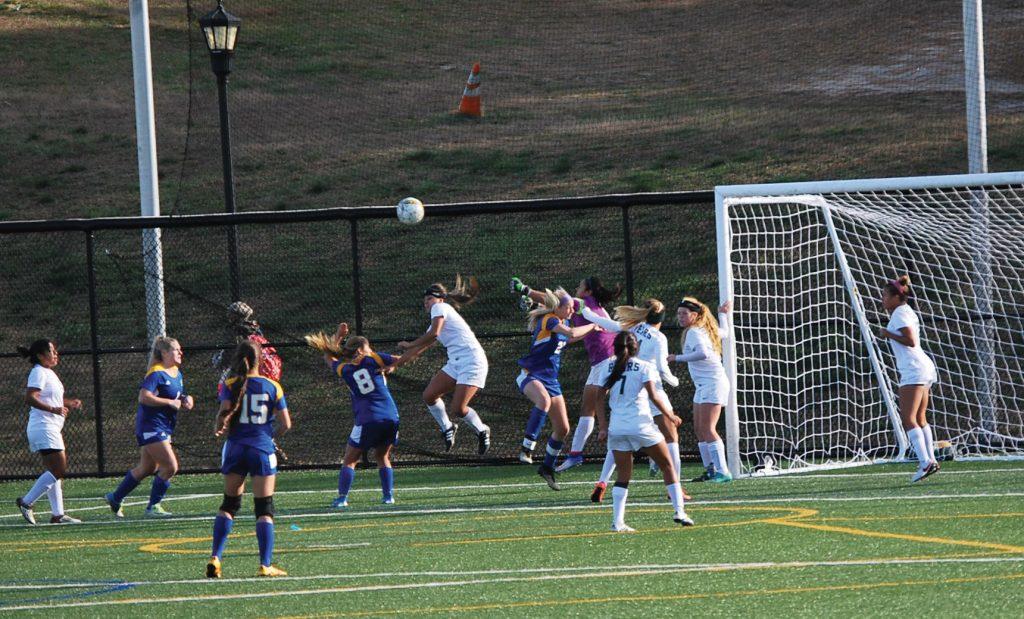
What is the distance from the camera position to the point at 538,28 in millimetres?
41000

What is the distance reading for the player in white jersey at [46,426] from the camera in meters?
12.4

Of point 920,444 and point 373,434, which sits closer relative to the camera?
point 920,444

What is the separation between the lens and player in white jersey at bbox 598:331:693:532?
10.3 metres

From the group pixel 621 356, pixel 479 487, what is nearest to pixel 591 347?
pixel 479 487

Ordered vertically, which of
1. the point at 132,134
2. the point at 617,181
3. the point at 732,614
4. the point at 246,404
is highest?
the point at 132,134

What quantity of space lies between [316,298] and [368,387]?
11066 mm

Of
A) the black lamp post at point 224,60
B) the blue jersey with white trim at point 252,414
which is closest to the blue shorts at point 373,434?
the blue jersey with white trim at point 252,414

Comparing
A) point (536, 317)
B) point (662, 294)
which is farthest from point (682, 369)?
point (536, 317)

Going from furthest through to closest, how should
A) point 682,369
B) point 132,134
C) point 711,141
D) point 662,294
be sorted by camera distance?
1. point 132,134
2. point 711,141
3. point 662,294
4. point 682,369

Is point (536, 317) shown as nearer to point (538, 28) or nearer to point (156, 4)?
point (538, 28)

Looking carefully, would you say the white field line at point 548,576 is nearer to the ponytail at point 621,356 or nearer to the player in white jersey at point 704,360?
the ponytail at point 621,356

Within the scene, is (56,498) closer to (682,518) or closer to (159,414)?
(159,414)

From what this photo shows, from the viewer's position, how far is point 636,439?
406 inches

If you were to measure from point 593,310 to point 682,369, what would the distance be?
19.0 feet
